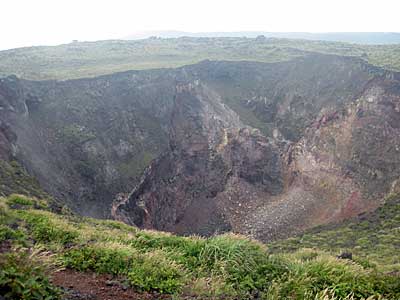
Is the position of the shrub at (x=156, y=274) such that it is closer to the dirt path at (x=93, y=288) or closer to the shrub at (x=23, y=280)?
the dirt path at (x=93, y=288)

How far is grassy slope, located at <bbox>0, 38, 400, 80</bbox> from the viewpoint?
47.0m

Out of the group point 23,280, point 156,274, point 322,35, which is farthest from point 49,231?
point 322,35

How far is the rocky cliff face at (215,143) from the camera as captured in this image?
30.9m

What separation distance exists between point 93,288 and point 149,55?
56.5 meters

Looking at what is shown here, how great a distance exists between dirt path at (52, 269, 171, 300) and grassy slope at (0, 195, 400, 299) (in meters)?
0.22

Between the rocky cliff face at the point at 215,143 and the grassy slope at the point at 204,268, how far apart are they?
19.3m

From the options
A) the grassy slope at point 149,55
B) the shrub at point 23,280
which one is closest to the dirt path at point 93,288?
the shrub at point 23,280

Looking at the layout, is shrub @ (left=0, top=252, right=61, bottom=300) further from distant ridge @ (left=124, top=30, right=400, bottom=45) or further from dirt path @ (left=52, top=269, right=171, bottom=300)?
distant ridge @ (left=124, top=30, right=400, bottom=45)

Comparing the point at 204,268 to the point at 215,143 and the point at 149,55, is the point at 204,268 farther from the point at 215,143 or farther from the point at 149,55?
the point at 149,55

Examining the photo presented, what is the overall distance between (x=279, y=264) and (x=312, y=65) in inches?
1535

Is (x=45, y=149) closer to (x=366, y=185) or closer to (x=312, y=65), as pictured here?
(x=366, y=185)

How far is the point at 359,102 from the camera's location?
34.0 m

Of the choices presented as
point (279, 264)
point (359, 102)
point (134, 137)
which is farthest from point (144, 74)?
point (279, 264)

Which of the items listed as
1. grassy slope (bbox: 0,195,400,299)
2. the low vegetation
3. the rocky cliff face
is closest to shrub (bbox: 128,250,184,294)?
grassy slope (bbox: 0,195,400,299)
